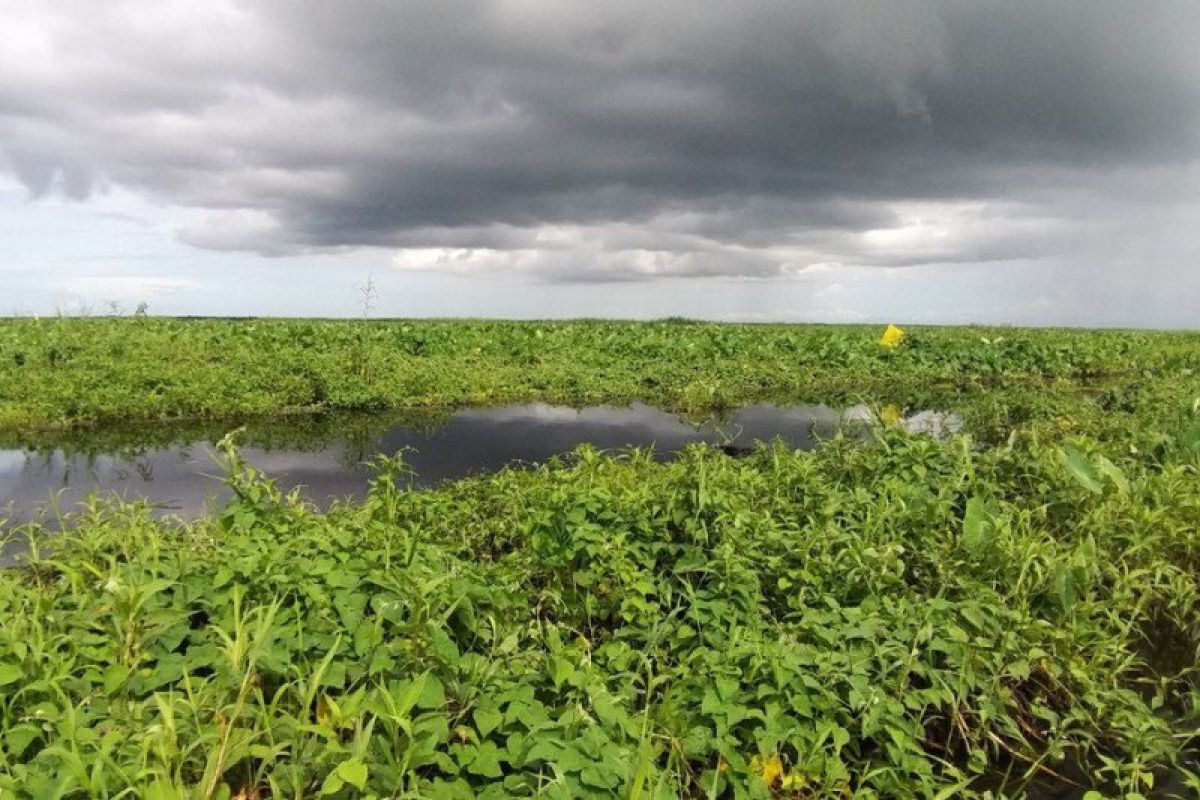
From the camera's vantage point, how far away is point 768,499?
17.1ft

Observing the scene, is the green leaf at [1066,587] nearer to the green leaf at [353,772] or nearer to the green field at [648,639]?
the green field at [648,639]

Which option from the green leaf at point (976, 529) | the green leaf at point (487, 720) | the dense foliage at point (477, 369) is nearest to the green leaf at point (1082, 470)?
the green leaf at point (976, 529)

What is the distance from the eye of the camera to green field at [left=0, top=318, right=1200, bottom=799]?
254cm

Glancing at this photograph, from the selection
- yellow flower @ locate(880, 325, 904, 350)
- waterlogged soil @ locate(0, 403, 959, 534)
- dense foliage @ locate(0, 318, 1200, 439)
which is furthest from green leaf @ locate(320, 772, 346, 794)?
yellow flower @ locate(880, 325, 904, 350)

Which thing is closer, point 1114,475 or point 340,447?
point 1114,475

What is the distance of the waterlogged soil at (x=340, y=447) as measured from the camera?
7.88 m

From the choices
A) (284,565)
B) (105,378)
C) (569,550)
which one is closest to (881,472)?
(569,550)

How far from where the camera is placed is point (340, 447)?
1019 cm

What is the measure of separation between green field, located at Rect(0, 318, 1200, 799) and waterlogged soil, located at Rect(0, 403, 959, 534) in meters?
1.71

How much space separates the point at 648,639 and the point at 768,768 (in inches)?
30.8

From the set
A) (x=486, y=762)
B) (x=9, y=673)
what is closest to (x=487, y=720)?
(x=486, y=762)

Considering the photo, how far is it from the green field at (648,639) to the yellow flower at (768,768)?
0.01m

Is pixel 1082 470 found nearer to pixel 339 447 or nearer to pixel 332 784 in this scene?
pixel 332 784

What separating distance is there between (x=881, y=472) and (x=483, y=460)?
526cm
